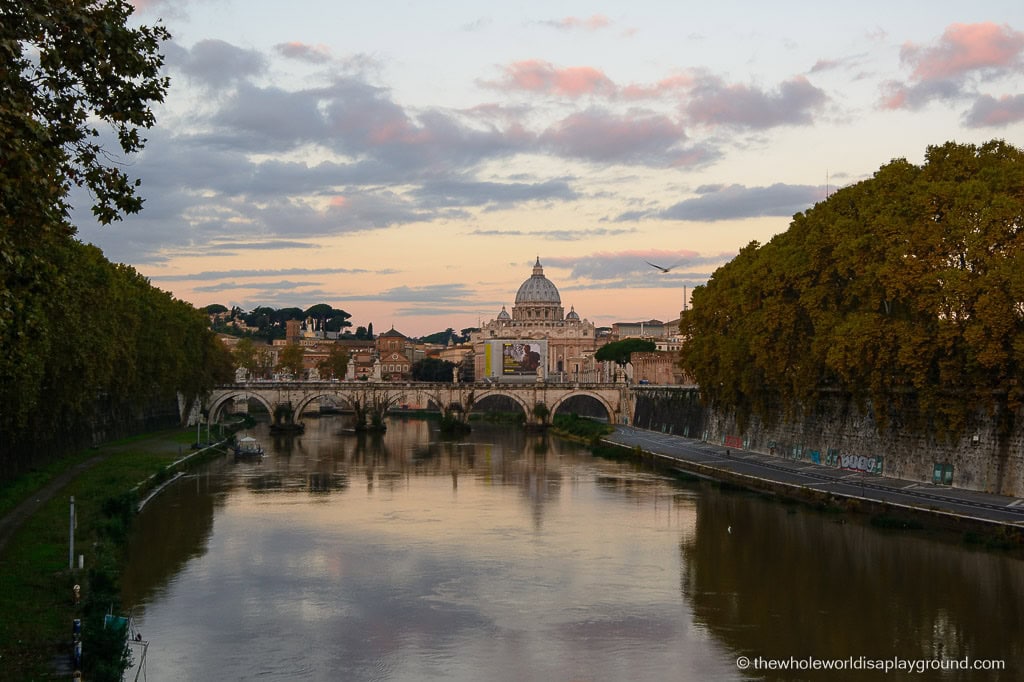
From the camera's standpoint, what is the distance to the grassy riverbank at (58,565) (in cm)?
1820

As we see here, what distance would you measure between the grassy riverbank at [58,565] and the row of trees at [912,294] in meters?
23.8

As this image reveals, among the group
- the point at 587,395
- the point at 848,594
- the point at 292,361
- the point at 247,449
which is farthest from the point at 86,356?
the point at 292,361

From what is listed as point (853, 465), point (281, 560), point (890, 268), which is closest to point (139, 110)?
point (281, 560)

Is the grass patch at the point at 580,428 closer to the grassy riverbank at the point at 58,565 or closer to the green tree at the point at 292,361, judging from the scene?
the grassy riverbank at the point at 58,565

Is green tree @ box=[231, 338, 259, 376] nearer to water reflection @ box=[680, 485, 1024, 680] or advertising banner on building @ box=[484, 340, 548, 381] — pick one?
advertising banner on building @ box=[484, 340, 548, 381]

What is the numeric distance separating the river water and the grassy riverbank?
1.08 m

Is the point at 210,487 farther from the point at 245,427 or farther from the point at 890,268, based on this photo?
the point at 245,427

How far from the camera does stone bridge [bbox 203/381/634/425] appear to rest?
9012 centimetres

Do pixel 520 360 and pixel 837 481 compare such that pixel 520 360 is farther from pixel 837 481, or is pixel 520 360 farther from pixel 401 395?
pixel 837 481

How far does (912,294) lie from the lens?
120 ft

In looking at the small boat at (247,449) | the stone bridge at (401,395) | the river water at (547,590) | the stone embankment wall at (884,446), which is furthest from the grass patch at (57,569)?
the stone bridge at (401,395)

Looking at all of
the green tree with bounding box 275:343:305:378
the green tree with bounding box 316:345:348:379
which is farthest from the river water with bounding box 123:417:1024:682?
the green tree with bounding box 316:345:348:379

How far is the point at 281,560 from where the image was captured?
3011 cm

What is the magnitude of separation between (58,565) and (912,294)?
87.2 ft
